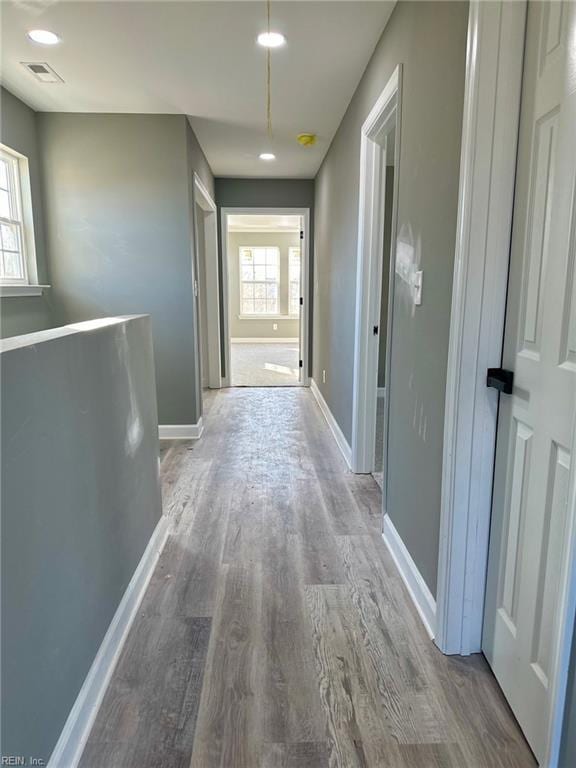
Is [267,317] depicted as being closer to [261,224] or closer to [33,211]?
[261,224]

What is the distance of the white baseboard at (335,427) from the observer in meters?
3.26

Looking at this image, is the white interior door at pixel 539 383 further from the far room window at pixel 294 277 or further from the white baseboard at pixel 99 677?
the far room window at pixel 294 277

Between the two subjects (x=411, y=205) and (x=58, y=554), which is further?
(x=411, y=205)

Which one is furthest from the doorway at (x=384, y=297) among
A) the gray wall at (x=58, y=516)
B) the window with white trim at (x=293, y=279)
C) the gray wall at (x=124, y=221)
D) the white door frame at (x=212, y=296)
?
the window with white trim at (x=293, y=279)

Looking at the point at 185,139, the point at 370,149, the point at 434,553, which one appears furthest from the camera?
the point at 185,139

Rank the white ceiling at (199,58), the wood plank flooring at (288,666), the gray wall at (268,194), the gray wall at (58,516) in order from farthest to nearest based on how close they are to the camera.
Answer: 1. the gray wall at (268,194)
2. the white ceiling at (199,58)
3. the wood plank flooring at (288,666)
4. the gray wall at (58,516)

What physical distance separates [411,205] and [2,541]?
177 cm

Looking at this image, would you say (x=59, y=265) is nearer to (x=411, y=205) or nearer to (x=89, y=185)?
(x=89, y=185)

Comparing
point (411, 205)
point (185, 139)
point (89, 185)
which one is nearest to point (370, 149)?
point (411, 205)

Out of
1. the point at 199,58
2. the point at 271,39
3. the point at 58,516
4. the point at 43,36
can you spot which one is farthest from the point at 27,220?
the point at 58,516

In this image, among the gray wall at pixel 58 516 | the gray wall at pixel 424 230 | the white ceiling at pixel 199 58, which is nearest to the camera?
the gray wall at pixel 58 516

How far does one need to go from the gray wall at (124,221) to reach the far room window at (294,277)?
20.9 ft

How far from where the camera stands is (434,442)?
1.65m

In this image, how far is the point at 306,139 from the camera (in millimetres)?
3898
